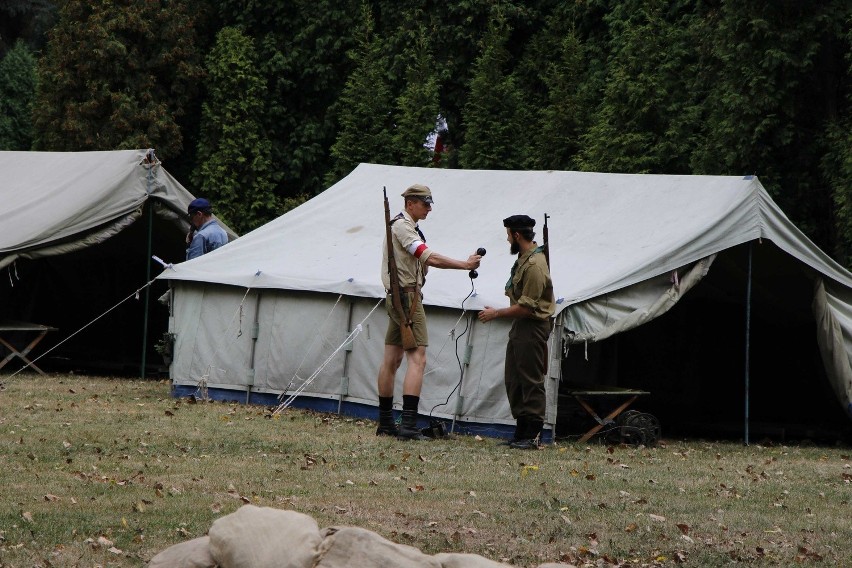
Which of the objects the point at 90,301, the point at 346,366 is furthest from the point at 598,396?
the point at 90,301

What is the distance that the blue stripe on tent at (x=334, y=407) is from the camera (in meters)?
10.3

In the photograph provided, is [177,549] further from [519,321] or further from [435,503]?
[519,321]

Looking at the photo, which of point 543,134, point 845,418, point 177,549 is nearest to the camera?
point 177,549

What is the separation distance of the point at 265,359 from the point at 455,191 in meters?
2.29

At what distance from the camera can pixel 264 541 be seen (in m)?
4.81

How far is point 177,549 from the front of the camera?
4.99 meters

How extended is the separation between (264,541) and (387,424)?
5.18 m

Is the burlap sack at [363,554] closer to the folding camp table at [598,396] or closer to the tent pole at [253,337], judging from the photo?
the folding camp table at [598,396]

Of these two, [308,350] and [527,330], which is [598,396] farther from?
[308,350]

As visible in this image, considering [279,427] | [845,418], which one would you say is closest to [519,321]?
[279,427]

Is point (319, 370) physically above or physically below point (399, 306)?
below

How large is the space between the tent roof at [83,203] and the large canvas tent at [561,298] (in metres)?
2.07

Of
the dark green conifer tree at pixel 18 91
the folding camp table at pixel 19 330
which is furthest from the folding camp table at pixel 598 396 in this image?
the dark green conifer tree at pixel 18 91

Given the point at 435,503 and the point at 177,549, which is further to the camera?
the point at 435,503
